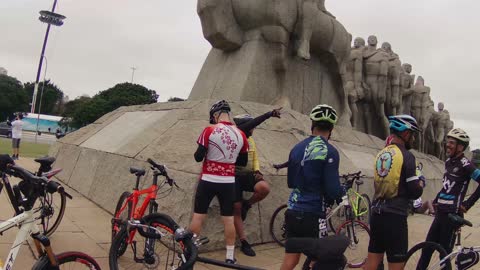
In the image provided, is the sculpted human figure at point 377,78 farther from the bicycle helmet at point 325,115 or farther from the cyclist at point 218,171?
the bicycle helmet at point 325,115

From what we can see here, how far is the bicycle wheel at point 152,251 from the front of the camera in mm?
3416

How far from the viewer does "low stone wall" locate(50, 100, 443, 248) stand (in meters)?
5.29

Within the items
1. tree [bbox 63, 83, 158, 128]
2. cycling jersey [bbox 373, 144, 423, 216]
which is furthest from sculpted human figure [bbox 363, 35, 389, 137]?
tree [bbox 63, 83, 158, 128]

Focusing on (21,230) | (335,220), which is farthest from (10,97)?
(21,230)

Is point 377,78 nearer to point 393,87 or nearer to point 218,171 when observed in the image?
point 393,87

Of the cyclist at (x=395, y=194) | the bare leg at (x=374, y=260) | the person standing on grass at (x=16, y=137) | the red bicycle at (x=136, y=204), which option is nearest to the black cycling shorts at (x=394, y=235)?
the cyclist at (x=395, y=194)

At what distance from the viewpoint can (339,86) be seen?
11.8 metres

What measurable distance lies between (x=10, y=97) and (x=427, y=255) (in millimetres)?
63380

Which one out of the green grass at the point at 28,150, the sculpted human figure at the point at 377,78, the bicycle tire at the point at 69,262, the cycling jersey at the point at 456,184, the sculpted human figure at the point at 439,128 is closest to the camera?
the bicycle tire at the point at 69,262

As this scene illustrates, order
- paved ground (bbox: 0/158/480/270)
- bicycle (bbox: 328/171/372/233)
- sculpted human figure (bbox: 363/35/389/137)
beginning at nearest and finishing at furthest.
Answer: paved ground (bbox: 0/158/480/270) < bicycle (bbox: 328/171/372/233) < sculpted human figure (bbox: 363/35/389/137)

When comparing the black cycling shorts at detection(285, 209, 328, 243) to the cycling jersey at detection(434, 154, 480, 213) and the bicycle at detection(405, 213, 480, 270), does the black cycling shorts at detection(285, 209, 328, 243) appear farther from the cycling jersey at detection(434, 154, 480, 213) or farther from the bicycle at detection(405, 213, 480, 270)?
the cycling jersey at detection(434, 154, 480, 213)

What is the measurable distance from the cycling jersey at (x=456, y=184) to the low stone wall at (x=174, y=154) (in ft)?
7.66

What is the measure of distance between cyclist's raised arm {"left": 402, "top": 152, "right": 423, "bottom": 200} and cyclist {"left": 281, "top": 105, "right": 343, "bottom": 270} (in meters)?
0.64

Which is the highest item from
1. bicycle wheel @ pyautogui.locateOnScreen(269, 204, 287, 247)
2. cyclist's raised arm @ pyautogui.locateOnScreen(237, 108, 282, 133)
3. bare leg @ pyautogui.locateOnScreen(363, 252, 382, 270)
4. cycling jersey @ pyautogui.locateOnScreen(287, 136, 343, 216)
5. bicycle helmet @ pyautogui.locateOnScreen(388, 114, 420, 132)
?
bicycle helmet @ pyautogui.locateOnScreen(388, 114, 420, 132)
